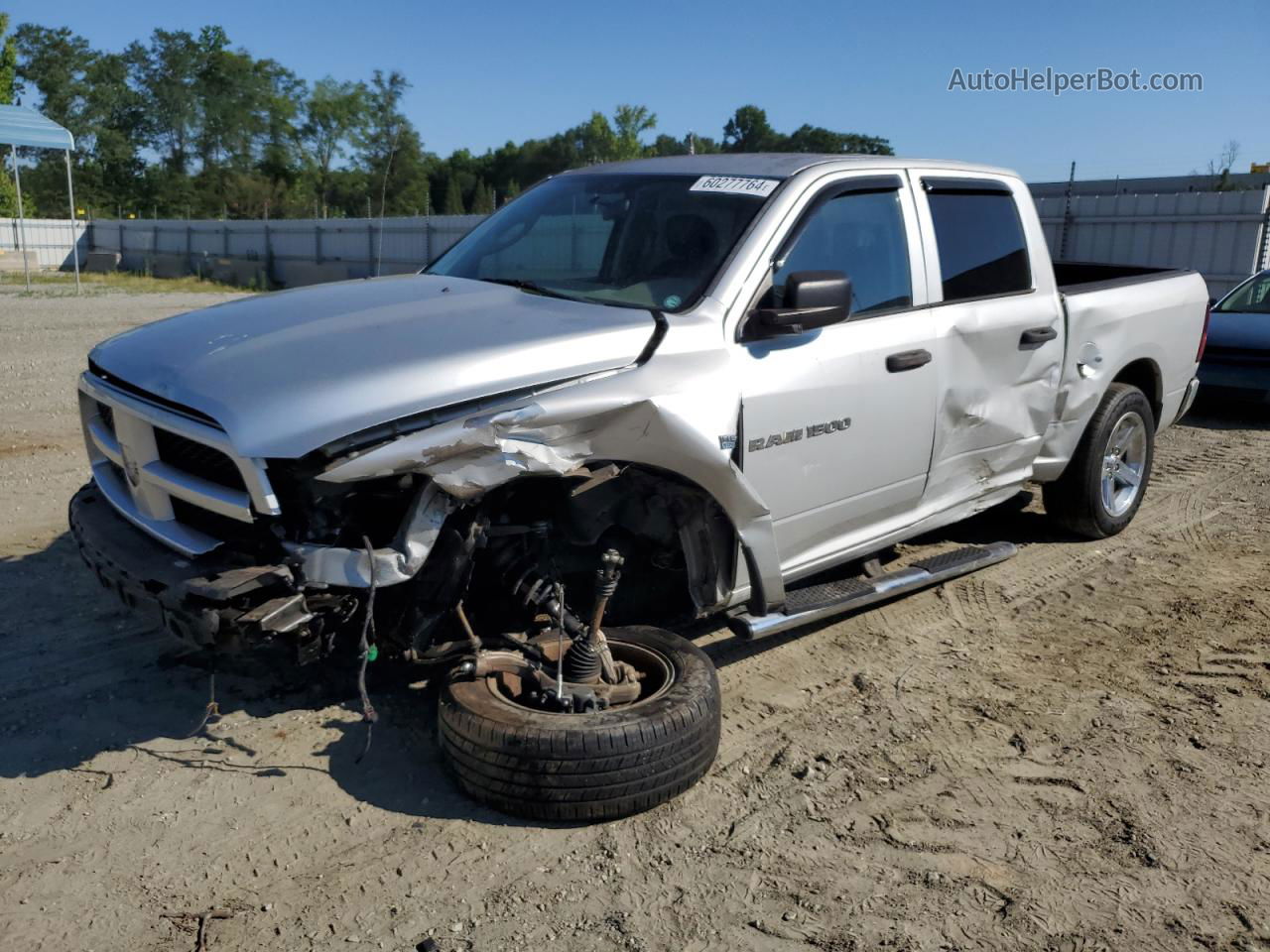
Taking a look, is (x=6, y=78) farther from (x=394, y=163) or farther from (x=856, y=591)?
(x=856, y=591)

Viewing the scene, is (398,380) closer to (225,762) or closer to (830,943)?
(225,762)

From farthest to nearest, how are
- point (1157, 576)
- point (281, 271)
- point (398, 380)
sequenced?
point (281, 271) → point (1157, 576) → point (398, 380)

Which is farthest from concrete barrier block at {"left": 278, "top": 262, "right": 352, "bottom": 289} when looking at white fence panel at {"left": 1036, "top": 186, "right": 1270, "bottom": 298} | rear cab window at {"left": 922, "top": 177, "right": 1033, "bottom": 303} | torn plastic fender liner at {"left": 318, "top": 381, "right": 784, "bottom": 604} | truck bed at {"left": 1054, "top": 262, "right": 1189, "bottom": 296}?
torn plastic fender liner at {"left": 318, "top": 381, "right": 784, "bottom": 604}

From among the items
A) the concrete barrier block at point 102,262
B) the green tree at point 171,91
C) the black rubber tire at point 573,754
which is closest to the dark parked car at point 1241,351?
the black rubber tire at point 573,754

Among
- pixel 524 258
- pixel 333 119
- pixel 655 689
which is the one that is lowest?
pixel 655 689

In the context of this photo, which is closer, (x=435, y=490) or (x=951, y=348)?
(x=435, y=490)

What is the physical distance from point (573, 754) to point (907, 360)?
87.4 inches

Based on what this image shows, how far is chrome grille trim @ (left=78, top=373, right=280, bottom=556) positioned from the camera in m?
3.07

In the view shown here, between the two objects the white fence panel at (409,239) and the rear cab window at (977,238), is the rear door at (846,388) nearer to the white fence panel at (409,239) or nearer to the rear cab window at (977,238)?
the rear cab window at (977,238)

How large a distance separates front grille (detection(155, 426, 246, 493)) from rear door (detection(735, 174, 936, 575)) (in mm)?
1729

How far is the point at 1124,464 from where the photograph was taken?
6.48m

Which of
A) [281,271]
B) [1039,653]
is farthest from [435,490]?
[281,271]

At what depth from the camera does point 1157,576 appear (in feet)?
19.1

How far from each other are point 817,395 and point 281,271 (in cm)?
2985
